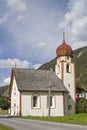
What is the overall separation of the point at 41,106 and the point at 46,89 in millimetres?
3359

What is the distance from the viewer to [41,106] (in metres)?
63.2

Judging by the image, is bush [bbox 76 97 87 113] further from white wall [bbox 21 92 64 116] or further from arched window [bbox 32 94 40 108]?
arched window [bbox 32 94 40 108]

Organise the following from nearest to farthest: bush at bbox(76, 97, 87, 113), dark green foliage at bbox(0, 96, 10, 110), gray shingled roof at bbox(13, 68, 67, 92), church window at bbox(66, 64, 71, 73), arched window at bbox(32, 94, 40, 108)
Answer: gray shingled roof at bbox(13, 68, 67, 92), arched window at bbox(32, 94, 40, 108), bush at bbox(76, 97, 87, 113), church window at bbox(66, 64, 71, 73), dark green foliage at bbox(0, 96, 10, 110)

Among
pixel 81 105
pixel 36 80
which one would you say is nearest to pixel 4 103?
pixel 36 80

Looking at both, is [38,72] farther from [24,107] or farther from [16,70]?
[24,107]

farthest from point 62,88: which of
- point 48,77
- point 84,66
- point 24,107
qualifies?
point 84,66

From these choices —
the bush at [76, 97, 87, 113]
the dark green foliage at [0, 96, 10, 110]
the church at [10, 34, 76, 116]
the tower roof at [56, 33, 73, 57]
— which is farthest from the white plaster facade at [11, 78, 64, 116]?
the tower roof at [56, 33, 73, 57]

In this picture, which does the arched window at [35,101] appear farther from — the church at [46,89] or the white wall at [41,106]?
the white wall at [41,106]

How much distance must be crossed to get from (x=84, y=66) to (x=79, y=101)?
133 meters

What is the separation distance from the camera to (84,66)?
200 m

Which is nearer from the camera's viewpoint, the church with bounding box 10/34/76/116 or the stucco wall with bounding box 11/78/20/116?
the church with bounding box 10/34/76/116

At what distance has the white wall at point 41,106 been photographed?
61.9m

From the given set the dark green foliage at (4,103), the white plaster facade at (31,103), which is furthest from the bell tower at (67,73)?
the dark green foliage at (4,103)

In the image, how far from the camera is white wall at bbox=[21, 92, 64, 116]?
203 ft
